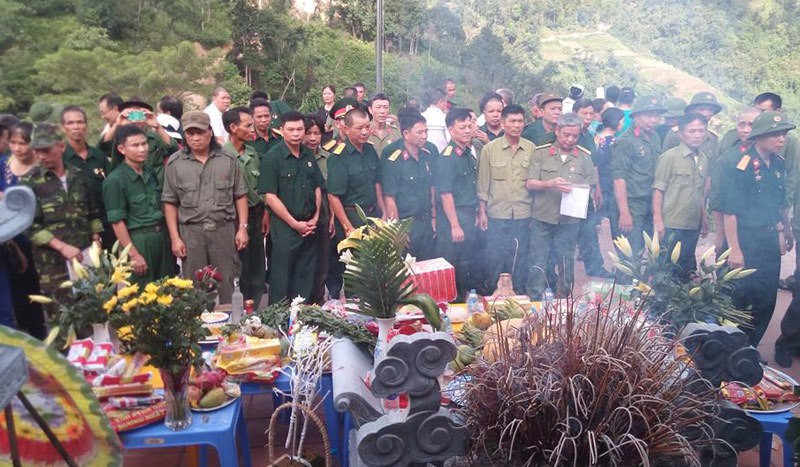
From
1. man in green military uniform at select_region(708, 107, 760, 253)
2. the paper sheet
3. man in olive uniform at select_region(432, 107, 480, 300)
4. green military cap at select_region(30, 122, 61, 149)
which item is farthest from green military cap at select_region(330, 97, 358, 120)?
man in green military uniform at select_region(708, 107, 760, 253)

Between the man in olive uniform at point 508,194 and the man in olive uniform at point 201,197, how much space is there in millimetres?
1962

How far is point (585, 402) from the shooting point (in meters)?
1.81

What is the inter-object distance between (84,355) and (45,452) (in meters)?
1.24

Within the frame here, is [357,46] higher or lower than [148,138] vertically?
higher

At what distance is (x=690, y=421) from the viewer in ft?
6.11

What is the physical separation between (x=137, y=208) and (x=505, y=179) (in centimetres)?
276

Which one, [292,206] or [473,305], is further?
[292,206]

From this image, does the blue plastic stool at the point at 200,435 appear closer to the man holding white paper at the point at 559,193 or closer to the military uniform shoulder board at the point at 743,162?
the man holding white paper at the point at 559,193

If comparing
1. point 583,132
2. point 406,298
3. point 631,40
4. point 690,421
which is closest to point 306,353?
point 406,298

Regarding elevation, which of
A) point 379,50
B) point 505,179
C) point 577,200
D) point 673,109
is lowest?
point 577,200

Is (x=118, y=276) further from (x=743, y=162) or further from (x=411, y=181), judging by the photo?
(x=743, y=162)

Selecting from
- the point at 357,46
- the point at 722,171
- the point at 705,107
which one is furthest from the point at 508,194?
the point at 357,46

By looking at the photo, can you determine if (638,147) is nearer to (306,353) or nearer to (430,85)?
(430,85)

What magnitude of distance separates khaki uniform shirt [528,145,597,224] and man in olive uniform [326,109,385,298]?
1277 mm
